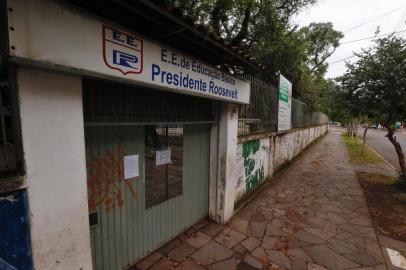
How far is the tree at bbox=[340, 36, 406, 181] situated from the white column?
5470 millimetres

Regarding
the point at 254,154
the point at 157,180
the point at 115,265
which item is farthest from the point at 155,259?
the point at 254,154

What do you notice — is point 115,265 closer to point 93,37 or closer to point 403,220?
point 93,37

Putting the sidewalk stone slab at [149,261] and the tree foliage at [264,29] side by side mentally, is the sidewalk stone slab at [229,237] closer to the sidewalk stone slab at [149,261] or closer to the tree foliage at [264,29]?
the sidewalk stone slab at [149,261]

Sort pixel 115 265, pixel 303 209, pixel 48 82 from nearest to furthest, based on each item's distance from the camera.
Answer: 1. pixel 48 82
2. pixel 115 265
3. pixel 303 209

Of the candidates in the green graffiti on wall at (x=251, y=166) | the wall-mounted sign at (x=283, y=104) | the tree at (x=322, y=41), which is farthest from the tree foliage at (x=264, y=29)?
the tree at (x=322, y=41)

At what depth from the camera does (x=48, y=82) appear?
5.61 feet

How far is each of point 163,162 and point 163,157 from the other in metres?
0.08

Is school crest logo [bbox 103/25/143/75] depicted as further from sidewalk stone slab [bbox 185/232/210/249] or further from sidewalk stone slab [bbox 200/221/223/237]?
sidewalk stone slab [bbox 200/221/223/237]

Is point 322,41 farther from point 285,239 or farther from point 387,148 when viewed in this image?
point 285,239

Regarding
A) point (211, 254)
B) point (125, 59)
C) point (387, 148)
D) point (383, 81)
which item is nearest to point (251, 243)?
point (211, 254)

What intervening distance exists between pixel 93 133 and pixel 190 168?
2.05 meters

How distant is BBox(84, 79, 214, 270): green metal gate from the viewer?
2609mm

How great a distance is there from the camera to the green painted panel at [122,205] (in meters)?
2.62

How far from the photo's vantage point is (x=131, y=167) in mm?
3047
